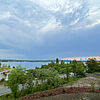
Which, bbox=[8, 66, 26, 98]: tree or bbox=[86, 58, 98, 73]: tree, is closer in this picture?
bbox=[8, 66, 26, 98]: tree

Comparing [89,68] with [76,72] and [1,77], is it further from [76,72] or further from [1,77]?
[1,77]

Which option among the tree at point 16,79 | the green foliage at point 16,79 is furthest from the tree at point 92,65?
the tree at point 16,79

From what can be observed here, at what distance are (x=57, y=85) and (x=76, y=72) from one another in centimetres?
880

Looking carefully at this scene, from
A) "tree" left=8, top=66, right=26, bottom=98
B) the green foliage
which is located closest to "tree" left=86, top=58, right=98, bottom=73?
the green foliage

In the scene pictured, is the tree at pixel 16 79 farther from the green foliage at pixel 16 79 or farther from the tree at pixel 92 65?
the tree at pixel 92 65

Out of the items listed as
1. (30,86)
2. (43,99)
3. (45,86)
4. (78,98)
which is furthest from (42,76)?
(78,98)

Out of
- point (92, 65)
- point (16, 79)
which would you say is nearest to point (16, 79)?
point (16, 79)

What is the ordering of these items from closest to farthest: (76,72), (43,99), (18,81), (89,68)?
(43,99), (18,81), (76,72), (89,68)

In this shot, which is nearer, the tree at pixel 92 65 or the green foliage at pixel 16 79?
the green foliage at pixel 16 79

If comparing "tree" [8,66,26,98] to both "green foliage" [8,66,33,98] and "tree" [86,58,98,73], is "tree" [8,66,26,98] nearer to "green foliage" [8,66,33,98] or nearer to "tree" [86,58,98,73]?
Result: "green foliage" [8,66,33,98]

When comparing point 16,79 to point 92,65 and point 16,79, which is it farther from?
point 92,65

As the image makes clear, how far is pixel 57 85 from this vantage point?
10.3 m

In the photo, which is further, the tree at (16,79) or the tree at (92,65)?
the tree at (92,65)

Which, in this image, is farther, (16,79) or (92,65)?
(92,65)
